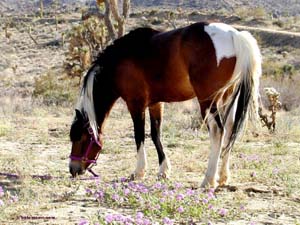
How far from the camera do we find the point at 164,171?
764 centimetres

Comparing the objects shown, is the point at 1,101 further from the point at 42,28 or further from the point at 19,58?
the point at 42,28

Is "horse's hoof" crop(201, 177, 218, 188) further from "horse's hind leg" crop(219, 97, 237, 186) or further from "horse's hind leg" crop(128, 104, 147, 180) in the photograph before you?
"horse's hind leg" crop(128, 104, 147, 180)

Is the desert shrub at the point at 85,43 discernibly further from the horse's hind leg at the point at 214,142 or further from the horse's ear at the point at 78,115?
the horse's hind leg at the point at 214,142

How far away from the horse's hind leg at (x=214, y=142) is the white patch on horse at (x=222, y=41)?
613mm

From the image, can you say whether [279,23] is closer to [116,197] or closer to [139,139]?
→ [139,139]

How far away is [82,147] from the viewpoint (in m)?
7.56

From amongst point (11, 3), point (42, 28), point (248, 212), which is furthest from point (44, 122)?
point (11, 3)

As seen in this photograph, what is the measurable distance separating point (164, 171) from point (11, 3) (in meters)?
93.6

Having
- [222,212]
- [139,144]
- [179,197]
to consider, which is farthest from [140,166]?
[222,212]

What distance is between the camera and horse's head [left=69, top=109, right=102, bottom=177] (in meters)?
7.51

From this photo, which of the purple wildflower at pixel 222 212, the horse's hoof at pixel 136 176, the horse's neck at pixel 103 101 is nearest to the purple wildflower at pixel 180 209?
the purple wildflower at pixel 222 212

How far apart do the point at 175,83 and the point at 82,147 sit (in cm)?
150

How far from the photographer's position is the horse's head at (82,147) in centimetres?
751

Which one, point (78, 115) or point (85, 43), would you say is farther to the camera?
point (85, 43)
